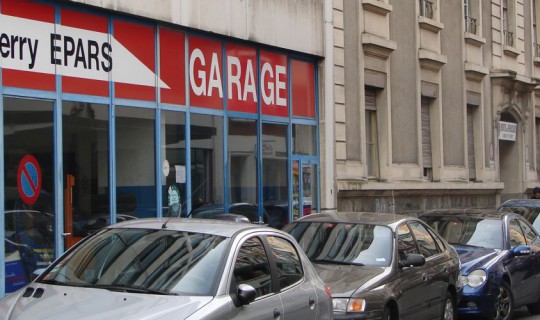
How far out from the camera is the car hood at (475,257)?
37.1 ft

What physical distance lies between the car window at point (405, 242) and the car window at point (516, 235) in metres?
2.91

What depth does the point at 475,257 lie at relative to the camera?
38.1ft

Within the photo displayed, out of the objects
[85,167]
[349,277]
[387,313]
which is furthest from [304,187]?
[387,313]

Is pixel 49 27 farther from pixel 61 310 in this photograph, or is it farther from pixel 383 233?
pixel 61 310

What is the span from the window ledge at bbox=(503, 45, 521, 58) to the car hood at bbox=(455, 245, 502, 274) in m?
15.6

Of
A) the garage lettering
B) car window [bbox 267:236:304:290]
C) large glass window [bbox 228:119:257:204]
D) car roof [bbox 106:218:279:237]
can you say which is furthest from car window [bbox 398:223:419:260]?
large glass window [bbox 228:119:257:204]

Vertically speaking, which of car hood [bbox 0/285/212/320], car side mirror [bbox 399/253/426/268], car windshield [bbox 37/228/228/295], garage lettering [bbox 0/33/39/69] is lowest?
car side mirror [bbox 399/253/426/268]

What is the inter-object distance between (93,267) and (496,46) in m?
21.5

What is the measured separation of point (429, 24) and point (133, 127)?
10.8 metres

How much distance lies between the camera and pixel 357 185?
18359 millimetres

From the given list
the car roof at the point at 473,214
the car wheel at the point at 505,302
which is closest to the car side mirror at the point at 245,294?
the car wheel at the point at 505,302

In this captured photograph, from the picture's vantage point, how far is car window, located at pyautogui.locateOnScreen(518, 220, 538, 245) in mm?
12984

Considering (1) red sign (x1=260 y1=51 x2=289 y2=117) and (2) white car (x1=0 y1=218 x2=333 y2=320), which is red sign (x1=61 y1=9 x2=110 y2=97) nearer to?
(1) red sign (x1=260 y1=51 x2=289 y2=117)

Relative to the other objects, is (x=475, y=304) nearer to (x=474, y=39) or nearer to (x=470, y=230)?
(x=470, y=230)
